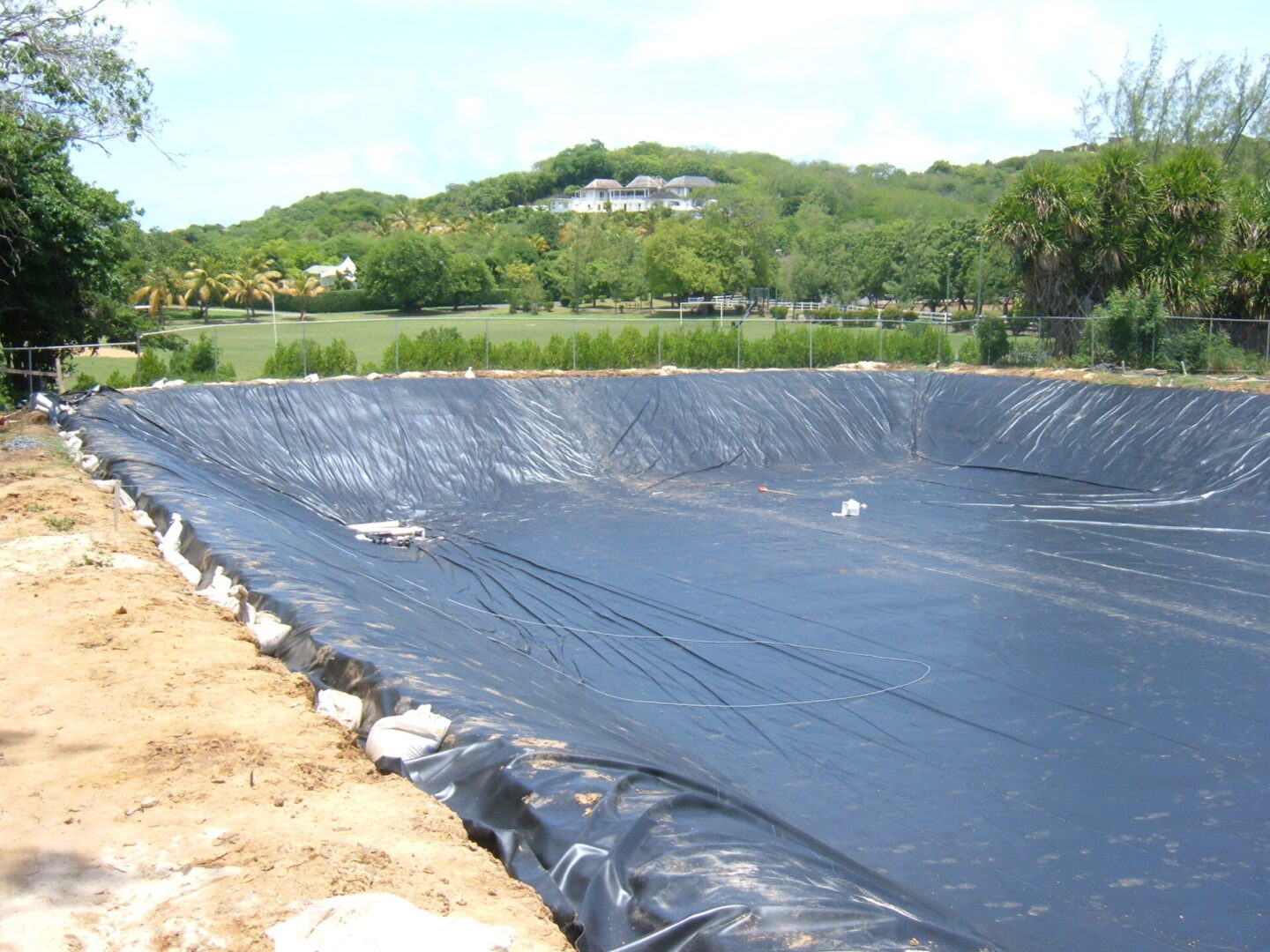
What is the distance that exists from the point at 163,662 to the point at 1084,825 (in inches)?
234

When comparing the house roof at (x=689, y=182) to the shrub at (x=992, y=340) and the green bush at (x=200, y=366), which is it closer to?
the shrub at (x=992, y=340)

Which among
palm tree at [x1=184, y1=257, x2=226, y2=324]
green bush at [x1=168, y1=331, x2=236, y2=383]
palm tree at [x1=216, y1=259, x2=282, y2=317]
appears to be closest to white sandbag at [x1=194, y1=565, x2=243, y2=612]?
green bush at [x1=168, y1=331, x2=236, y2=383]

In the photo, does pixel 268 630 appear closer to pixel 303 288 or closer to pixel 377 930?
pixel 377 930

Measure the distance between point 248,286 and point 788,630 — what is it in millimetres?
50546

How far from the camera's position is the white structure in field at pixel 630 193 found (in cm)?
14300

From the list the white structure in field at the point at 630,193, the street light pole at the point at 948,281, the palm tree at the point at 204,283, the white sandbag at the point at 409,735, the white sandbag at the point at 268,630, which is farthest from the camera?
the white structure in field at the point at 630,193

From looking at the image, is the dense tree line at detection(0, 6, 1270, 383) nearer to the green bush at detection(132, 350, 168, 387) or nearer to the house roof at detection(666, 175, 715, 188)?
the green bush at detection(132, 350, 168, 387)

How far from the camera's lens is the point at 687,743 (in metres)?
7.71

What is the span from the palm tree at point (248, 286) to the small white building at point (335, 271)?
9.68 m

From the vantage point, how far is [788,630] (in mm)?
10406

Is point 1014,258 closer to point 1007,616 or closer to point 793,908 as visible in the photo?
point 1007,616

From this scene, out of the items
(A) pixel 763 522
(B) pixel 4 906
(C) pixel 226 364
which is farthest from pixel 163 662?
(C) pixel 226 364

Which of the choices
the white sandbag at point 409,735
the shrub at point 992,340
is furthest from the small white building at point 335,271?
the white sandbag at point 409,735

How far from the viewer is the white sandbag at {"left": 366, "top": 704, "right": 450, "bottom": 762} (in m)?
5.57
